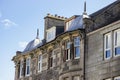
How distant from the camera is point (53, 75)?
115ft

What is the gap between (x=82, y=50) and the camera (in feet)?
101

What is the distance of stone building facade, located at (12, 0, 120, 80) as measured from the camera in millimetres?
27703

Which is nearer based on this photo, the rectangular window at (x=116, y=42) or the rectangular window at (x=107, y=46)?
the rectangular window at (x=116, y=42)

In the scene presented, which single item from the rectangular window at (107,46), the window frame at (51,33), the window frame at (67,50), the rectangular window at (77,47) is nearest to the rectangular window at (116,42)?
the rectangular window at (107,46)

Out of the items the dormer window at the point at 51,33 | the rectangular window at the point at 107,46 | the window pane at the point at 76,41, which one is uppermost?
the dormer window at the point at 51,33

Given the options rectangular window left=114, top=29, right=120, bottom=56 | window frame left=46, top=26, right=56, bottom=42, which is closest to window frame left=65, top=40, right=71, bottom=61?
window frame left=46, top=26, right=56, bottom=42

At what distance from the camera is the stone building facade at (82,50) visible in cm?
2770

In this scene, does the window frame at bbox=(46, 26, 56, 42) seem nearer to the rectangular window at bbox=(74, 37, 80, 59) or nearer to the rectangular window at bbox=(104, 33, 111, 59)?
the rectangular window at bbox=(74, 37, 80, 59)

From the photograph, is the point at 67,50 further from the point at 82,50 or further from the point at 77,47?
the point at 82,50

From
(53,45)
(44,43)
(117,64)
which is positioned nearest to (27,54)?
(44,43)

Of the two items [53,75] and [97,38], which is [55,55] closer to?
[53,75]

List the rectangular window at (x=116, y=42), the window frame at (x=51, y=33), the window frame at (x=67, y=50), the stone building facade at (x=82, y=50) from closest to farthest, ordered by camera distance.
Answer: the rectangular window at (x=116, y=42) → the stone building facade at (x=82, y=50) → the window frame at (x=67, y=50) → the window frame at (x=51, y=33)

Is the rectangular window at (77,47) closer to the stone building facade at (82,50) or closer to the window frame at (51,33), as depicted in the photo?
the stone building facade at (82,50)

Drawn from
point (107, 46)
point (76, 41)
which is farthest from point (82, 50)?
point (107, 46)
